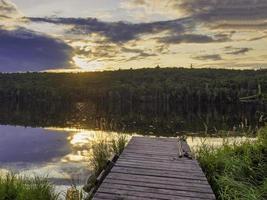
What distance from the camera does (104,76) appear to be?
4235 inches

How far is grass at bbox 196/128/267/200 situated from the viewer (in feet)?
21.7

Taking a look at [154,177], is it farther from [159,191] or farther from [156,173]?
[159,191]

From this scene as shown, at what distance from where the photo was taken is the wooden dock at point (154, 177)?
825 cm

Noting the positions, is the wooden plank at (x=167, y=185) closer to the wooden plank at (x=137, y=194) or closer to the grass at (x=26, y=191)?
the wooden plank at (x=137, y=194)

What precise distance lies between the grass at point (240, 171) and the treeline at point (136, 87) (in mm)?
63793

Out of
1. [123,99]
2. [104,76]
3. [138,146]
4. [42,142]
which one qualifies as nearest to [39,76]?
[104,76]

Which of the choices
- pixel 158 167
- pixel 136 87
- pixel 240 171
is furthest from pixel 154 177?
pixel 136 87

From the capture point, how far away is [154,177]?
9609mm

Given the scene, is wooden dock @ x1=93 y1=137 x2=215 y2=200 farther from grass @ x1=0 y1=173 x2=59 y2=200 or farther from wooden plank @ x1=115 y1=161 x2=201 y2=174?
grass @ x1=0 y1=173 x2=59 y2=200

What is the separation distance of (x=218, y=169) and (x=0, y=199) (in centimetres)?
507

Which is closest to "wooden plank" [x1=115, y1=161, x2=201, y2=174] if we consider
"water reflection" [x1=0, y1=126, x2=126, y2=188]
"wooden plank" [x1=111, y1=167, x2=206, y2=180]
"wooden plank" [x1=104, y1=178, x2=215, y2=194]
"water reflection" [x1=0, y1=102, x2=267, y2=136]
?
"wooden plank" [x1=111, y1=167, x2=206, y2=180]

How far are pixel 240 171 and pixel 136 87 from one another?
8756cm

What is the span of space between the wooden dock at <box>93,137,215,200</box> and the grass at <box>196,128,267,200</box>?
0.44 meters

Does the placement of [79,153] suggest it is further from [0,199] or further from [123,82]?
[123,82]
